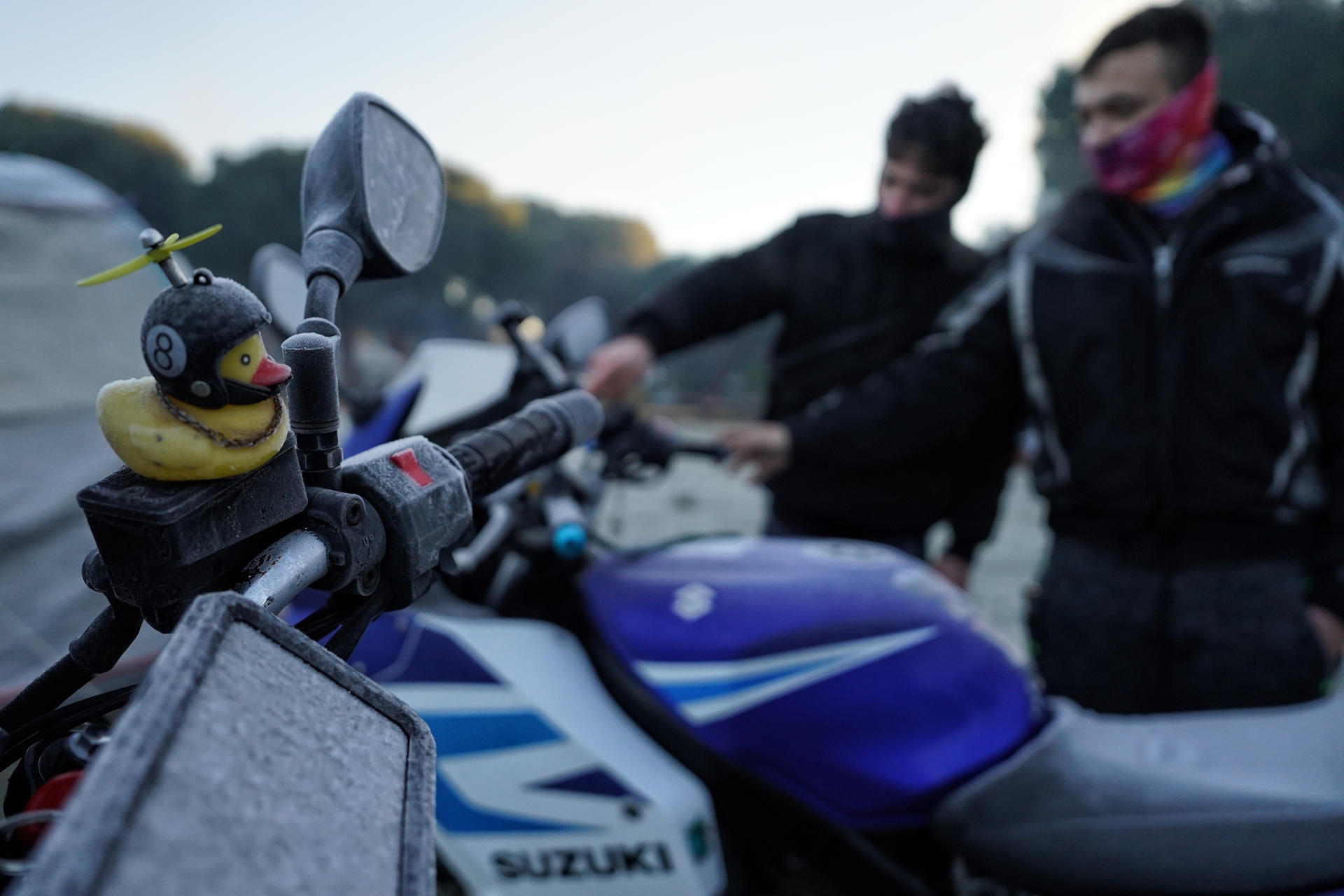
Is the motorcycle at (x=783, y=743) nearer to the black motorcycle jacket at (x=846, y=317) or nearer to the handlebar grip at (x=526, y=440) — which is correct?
the handlebar grip at (x=526, y=440)

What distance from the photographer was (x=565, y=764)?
1136 millimetres

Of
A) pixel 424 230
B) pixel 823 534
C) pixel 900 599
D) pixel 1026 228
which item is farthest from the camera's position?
pixel 823 534

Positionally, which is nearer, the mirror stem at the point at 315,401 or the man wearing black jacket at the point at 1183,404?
the mirror stem at the point at 315,401

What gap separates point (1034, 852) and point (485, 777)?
772 mm

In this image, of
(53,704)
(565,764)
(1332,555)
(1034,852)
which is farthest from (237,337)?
(1332,555)

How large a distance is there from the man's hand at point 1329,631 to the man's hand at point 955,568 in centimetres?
102

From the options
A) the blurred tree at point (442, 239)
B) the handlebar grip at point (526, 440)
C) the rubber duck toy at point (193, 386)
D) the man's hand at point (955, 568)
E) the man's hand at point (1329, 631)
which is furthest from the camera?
the blurred tree at point (442, 239)

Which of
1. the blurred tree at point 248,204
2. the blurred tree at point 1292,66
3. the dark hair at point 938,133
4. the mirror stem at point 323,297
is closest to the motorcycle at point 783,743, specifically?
the mirror stem at point 323,297

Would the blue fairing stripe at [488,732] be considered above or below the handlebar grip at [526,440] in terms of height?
below

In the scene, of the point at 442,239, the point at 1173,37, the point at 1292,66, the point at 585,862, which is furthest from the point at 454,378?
the point at 1292,66

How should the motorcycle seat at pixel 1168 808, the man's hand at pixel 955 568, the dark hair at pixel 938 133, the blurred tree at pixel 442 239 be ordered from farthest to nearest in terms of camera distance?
the blurred tree at pixel 442 239, the man's hand at pixel 955 568, the dark hair at pixel 938 133, the motorcycle seat at pixel 1168 808

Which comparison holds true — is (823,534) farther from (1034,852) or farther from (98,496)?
(98,496)

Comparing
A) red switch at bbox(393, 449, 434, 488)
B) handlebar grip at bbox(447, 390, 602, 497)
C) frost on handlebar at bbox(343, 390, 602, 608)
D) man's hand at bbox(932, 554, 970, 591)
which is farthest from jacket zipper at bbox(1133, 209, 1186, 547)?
red switch at bbox(393, 449, 434, 488)

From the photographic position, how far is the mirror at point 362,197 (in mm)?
594
